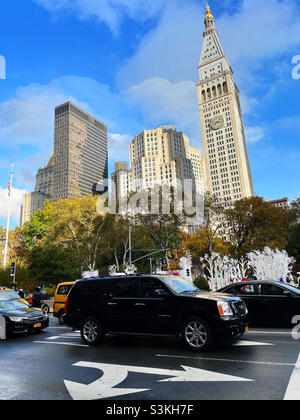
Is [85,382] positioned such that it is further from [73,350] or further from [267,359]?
[267,359]

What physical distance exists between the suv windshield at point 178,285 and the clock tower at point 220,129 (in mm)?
128103

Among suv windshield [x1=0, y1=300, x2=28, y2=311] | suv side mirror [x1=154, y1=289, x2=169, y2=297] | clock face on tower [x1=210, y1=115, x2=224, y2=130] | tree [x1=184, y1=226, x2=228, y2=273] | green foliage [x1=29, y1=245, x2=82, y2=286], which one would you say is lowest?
suv windshield [x1=0, y1=300, x2=28, y2=311]

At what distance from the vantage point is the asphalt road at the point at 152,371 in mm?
4488

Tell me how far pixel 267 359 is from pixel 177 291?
2.47 m

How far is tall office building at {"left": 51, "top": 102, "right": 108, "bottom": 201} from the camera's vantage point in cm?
16162

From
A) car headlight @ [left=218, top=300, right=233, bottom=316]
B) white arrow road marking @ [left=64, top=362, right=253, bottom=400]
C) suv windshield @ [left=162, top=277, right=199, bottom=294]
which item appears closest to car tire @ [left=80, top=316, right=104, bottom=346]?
white arrow road marking @ [left=64, top=362, right=253, bottom=400]

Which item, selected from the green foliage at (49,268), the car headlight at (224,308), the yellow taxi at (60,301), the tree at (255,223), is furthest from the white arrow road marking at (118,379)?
the tree at (255,223)

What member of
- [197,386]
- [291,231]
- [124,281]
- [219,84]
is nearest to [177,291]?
[124,281]

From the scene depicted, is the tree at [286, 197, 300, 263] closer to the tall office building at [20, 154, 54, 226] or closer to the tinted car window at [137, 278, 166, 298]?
the tinted car window at [137, 278, 166, 298]

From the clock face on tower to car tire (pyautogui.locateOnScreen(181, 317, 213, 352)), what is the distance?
147638 mm

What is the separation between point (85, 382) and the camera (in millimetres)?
5152

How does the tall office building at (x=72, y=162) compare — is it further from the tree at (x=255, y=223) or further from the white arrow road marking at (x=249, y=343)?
the white arrow road marking at (x=249, y=343)

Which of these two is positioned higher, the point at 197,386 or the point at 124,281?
the point at 124,281
